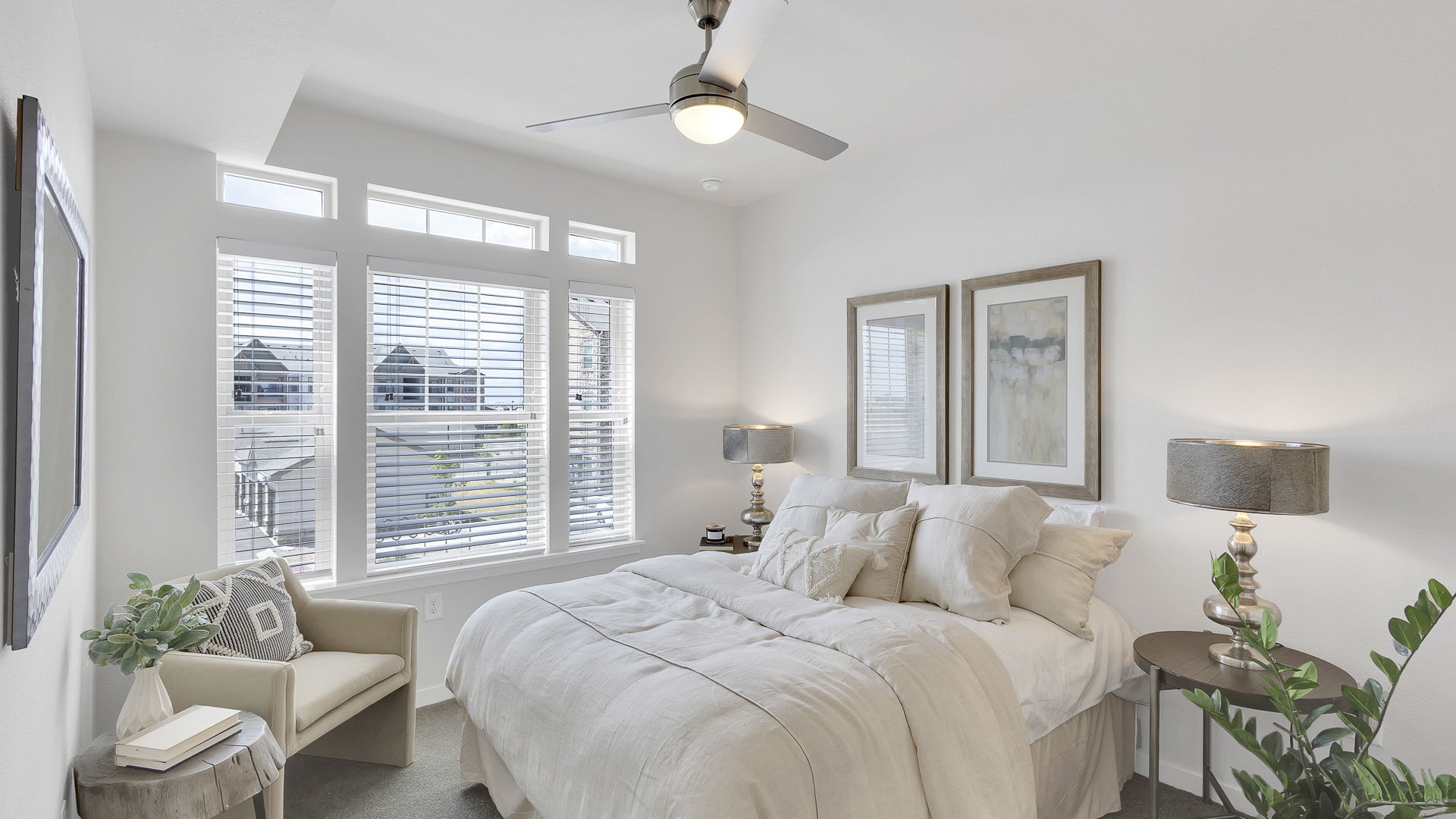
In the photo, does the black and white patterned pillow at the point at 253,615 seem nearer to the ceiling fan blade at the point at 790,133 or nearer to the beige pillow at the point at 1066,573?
the ceiling fan blade at the point at 790,133

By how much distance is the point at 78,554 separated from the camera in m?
2.06

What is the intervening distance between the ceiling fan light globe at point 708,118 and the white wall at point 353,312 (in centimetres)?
198

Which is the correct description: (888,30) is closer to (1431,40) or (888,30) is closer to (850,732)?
(1431,40)

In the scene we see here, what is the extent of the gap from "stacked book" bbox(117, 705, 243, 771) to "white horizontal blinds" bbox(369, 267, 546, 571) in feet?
4.90

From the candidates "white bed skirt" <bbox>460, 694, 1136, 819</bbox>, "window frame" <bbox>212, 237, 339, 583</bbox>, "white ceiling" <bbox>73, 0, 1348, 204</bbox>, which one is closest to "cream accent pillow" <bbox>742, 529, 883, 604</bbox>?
"white bed skirt" <bbox>460, 694, 1136, 819</bbox>

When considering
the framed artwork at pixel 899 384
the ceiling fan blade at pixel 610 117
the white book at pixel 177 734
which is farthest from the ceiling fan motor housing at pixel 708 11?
the white book at pixel 177 734

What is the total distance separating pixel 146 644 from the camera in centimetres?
185

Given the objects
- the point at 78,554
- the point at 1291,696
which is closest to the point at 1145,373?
the point at 1291,696

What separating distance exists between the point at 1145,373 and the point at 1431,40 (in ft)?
4.21

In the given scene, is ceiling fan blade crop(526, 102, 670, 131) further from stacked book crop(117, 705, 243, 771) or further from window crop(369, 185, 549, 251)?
stacked book crop(117, 705, 243, 771)

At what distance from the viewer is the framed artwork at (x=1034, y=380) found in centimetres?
300

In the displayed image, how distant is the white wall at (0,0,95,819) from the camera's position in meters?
1.09

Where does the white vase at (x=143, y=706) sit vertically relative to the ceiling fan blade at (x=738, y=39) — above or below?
below

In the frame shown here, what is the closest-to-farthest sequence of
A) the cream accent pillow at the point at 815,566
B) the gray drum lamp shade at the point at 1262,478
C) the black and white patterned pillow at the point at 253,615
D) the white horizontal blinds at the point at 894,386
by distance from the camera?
the gray drum lamp shade at the point at 1262,478
the black and white patterned pillow at the point at 253,615
the cream accent pillow at the point at 815,566
the white horizontal blinds at the point at 894,386
